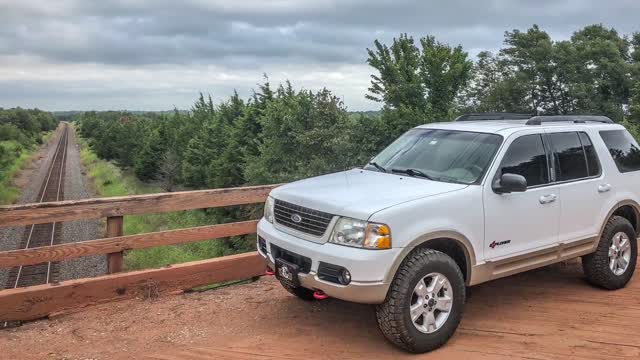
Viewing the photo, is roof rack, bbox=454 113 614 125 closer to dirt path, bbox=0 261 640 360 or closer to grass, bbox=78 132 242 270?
dirt path, bbox=0 261 640 360

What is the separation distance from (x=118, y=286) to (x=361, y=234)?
2837 millimetres

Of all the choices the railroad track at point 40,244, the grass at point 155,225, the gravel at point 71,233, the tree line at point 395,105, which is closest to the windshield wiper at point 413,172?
the tree line at point 395,105

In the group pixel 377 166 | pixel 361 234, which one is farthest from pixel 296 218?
pixel 377 166

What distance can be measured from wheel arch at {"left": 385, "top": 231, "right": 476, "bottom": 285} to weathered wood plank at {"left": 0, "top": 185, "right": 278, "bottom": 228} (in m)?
2.68

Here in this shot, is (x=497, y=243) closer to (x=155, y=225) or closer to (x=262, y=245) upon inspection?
(x=262, y=245)

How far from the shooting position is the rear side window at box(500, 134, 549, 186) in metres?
5.34

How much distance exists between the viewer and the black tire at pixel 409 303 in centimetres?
441

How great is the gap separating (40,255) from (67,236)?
29.3 meters

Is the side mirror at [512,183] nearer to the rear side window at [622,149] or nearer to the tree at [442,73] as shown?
the rear side window at [622,149]

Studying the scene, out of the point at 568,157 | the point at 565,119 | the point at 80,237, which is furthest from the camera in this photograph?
the point at 80,237

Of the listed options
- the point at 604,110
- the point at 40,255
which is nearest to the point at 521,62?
the point at 604,110

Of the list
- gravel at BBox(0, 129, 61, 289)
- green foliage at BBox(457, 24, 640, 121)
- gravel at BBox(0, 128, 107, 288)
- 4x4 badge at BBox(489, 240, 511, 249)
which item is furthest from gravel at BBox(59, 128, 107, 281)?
green foliage at BBox(457, 24, 640, 121)

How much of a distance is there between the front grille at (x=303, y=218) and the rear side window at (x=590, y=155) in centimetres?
322

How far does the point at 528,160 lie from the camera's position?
217 inches
